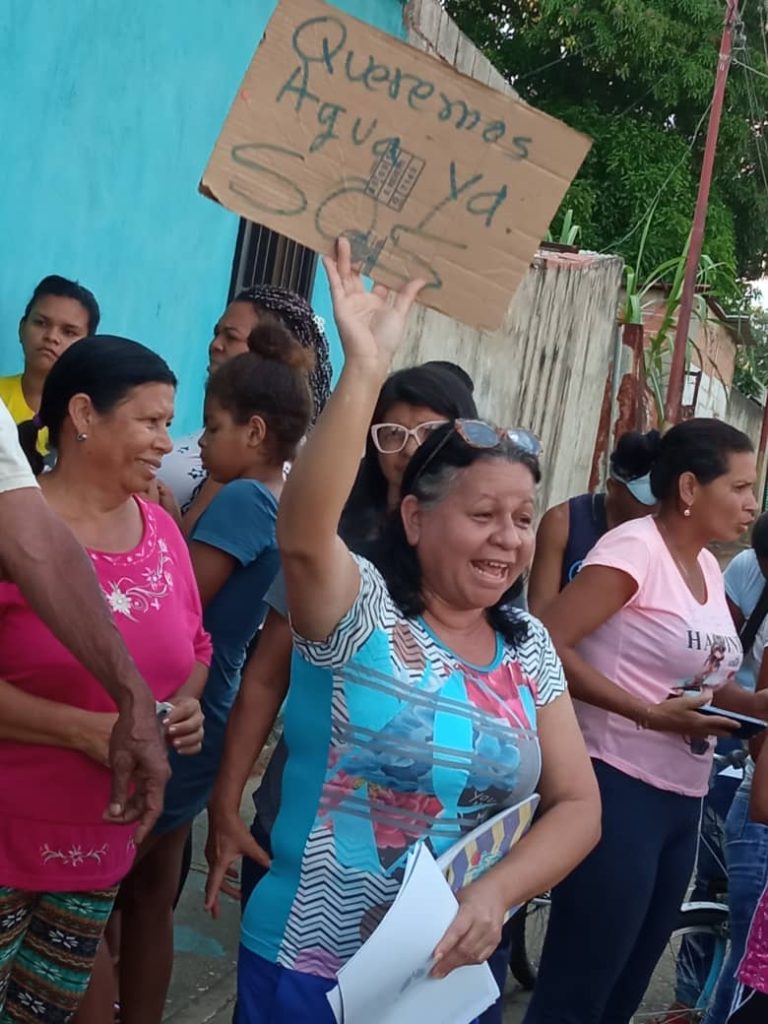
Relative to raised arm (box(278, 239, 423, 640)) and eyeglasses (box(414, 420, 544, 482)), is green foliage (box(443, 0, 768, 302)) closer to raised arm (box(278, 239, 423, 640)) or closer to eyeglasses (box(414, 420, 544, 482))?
eyeglasses (box(414, 420, 544, 482))

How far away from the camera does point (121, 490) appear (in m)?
2.92

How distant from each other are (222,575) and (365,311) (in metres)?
1.30

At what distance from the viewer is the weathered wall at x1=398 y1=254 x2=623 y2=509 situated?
1007 centimetres

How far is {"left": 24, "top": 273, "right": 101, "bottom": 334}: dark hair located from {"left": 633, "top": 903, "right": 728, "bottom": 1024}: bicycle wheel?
2790 millimetres

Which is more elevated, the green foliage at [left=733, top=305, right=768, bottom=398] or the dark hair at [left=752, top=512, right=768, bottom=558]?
the green foliage at [left=733, top=305, right=768, bottom=398]

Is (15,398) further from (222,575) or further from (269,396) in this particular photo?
(222,575)

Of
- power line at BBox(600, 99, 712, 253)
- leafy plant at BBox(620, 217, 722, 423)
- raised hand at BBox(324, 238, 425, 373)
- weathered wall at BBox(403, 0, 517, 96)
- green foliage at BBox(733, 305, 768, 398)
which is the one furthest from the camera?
green foliage at BBox(733, 305, 768, 398)

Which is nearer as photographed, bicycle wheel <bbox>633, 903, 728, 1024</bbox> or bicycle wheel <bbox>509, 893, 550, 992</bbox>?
bicycle wheel <bbox>633, 903, 728, 1024</bbox>

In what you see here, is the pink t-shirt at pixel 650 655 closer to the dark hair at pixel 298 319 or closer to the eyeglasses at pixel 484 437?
the eyeglasses at pixel 484 437

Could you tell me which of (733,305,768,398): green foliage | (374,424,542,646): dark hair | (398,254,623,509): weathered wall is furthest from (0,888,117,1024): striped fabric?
(733,305,768,398): green foliage

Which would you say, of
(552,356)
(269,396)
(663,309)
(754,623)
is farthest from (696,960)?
(663,309)

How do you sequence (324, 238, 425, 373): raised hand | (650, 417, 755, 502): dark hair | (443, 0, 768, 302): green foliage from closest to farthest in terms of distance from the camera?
1. (324, 238, 425, 373): raised hand
2. (650, 417, 755, 502): dark hair
3. (443, 0, 768, 302): green foliage

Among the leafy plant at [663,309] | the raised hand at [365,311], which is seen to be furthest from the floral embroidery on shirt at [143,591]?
the leafy plant at [663,309]

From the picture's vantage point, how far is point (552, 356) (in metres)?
10.4
